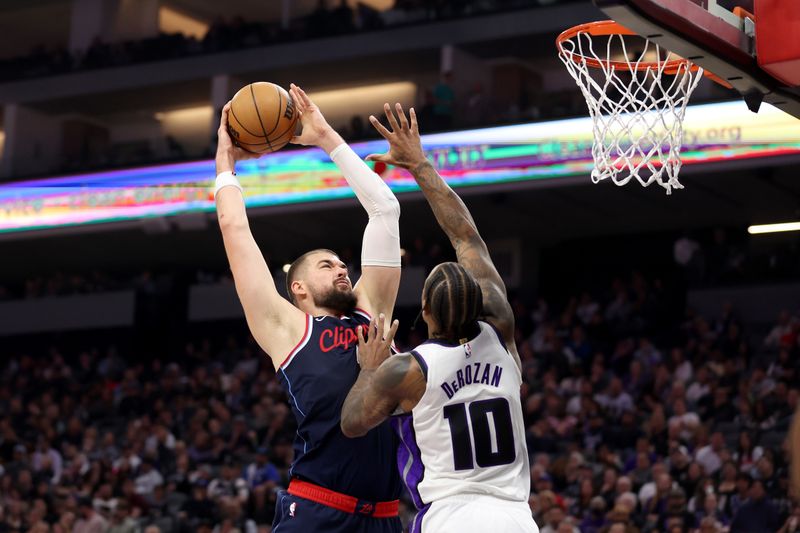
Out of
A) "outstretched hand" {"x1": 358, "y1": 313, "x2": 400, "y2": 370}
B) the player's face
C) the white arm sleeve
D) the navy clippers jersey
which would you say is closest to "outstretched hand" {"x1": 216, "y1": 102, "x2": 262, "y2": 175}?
the white arm sleeve

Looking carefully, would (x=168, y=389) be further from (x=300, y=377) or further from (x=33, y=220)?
(x=300, y=377)

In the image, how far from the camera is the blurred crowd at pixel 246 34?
21.3m

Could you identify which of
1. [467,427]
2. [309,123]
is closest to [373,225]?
[309,123]

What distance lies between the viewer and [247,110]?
4766mm

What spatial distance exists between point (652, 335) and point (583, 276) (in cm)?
455

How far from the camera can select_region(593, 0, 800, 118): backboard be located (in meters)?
4.41

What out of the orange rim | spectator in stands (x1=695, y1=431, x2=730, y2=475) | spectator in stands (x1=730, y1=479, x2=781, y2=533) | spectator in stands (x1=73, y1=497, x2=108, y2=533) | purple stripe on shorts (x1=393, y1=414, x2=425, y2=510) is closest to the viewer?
purple stripe on shorts (x1=393, y1=414, x2=425, y2=510)

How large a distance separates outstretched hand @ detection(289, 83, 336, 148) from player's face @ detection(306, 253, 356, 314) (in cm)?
50

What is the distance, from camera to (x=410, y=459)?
13.5 feet

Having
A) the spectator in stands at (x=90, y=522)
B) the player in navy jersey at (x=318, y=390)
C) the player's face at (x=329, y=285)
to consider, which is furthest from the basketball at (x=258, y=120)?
the spectator in stands at (x=90, y=522)

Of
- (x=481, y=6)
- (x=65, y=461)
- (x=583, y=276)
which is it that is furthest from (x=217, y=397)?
(x=481, y=6)

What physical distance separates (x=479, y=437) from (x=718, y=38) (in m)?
2.04

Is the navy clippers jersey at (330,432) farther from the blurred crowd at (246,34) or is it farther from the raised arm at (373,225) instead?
the blurred crowd at (246,34)

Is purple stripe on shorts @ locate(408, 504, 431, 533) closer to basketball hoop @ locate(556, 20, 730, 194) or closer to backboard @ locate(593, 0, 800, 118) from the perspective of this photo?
backboard @ locate(593, 0, 800, 118)
